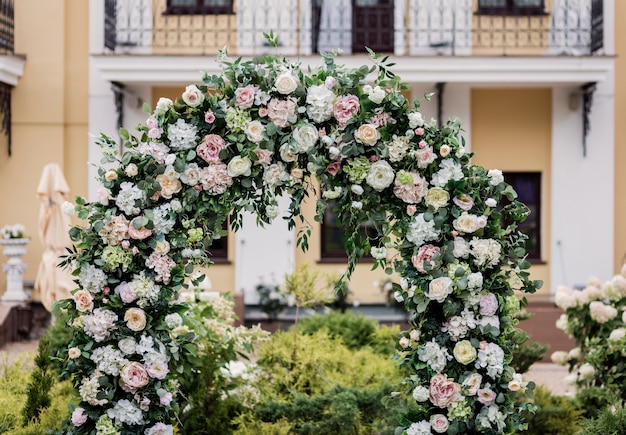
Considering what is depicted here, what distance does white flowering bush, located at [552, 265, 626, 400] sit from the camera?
6.69 m

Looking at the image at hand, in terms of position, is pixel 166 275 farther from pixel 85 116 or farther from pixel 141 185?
pixel 85 116

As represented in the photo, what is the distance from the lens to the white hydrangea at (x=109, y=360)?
462 centimetres

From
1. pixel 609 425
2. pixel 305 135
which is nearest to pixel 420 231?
pixel 305 135

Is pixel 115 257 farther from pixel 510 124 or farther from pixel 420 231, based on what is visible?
pixel 510 124

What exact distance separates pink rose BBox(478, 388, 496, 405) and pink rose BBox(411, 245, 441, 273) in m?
0.68

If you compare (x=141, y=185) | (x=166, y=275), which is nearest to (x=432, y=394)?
(x=166, y=275)

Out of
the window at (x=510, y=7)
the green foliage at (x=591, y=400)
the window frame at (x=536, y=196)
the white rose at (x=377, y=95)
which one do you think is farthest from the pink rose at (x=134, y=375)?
the window at (x=510, y=7)

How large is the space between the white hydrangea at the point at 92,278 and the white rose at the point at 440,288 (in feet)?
5.49

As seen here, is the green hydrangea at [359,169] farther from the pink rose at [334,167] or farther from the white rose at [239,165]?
the white rose at [239,165]

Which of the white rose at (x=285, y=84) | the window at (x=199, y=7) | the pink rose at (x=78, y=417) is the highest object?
the window at (x=199, y=7)

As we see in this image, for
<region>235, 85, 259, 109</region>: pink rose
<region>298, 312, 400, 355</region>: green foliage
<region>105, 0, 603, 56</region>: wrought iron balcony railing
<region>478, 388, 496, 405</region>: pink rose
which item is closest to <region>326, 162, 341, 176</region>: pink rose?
<region>235, 85, 259, 109</region>: pink rose

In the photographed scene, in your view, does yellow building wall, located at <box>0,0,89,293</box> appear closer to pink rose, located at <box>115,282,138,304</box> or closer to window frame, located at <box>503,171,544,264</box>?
window frame, located at <box>503,171,544,264</box>

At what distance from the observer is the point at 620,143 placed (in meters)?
13.4

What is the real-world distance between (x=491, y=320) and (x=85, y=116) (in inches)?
385
